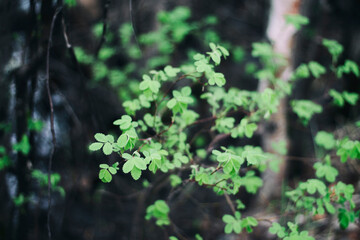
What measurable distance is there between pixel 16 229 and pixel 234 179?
2.15 metres

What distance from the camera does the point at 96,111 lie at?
94.1 inches

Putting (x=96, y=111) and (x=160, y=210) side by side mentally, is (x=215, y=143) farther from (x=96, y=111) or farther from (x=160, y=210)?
(x=96, y=111)

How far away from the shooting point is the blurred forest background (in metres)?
2.27

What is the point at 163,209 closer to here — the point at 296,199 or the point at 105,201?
the point at 296,199

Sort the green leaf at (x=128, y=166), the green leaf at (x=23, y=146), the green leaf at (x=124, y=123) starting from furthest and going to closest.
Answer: the green leaf at (x=23, y=146) → the green leaf at (x=124, y=123) → the green leaf at (x=128, y=166)

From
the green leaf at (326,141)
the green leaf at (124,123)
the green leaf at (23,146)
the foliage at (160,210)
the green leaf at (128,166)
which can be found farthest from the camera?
the green leaf at (326,141)

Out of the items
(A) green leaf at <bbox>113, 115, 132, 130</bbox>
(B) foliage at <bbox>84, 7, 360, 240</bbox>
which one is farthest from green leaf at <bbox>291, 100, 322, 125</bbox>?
(A) green leaf at <bbox>113, 115, 132, 130</bbox>

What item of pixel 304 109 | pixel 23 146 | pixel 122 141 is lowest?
pixel 23 146

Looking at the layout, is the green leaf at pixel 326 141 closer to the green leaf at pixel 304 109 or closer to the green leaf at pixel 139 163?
the green leaf at pixel 304 109

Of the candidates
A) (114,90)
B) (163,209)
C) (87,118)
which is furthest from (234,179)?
(114,90)

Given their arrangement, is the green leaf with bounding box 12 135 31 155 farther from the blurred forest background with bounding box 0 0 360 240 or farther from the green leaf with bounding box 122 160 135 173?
the green leaf with bounding box 122 160 135 173

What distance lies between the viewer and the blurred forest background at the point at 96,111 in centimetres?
227

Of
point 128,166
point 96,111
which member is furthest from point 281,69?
point 128,166

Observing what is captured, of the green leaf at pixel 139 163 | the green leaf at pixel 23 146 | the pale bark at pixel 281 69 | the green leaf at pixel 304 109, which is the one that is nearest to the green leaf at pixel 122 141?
the green leaf at pixel 139 163
